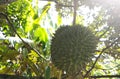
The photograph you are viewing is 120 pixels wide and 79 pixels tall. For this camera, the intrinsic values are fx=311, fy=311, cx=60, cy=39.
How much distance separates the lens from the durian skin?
2.40 metres

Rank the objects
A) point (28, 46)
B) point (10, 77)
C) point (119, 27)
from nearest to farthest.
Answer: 1. point (119, 27)
2. point (10, 77)
3. point (28, 46)

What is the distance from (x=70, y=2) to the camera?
11.2 feet

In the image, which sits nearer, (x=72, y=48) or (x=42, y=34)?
(x=72, y=48)

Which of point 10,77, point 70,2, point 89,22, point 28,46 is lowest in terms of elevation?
point 10,77

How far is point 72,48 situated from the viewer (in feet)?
7.86

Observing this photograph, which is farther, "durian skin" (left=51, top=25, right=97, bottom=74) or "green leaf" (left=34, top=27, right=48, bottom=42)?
"green leaf" (left=34, top=27, right=48, bottom=42)

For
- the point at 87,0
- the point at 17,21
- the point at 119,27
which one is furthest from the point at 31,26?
the point at 119,27

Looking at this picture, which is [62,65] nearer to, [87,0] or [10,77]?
[87,0]

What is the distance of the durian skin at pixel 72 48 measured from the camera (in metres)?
2.40

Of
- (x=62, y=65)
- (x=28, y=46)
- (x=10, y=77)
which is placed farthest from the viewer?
(x=28, y=46)

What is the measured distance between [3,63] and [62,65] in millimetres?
1441

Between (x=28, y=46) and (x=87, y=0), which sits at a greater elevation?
(x=87, y=0)

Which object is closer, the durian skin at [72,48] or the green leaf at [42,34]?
the durian skin at [72,48]

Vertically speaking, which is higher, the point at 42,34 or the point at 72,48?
the point at 42,34
